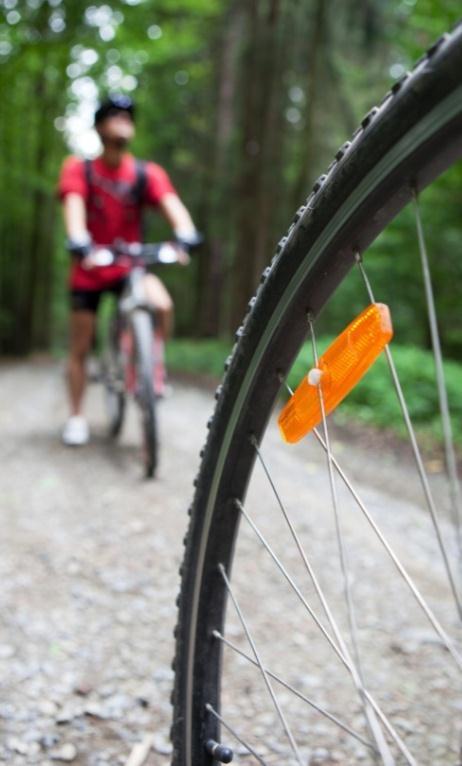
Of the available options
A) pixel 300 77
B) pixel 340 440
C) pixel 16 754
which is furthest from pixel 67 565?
pixel 300 77

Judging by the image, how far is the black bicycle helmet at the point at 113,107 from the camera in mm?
4328

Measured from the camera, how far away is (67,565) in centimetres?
290

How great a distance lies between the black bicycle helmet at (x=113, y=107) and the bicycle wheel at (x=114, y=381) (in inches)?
52.4

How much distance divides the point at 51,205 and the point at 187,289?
5.74 metres

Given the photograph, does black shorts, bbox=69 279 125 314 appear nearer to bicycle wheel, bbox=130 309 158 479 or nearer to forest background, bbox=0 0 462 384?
bicycle wheel, bbox=130 309 158 479

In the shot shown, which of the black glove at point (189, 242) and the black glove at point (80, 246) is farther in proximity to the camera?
the black glove at point (189, 242)

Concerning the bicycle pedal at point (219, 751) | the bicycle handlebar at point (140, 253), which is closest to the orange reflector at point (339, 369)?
the bicycle pedal at point (219, 751)

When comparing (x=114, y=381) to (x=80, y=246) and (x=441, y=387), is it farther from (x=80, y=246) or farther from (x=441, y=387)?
(x=441, y=387)

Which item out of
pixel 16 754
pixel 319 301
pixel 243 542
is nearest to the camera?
pixel 319 301

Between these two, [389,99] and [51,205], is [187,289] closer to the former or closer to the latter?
[51,205]

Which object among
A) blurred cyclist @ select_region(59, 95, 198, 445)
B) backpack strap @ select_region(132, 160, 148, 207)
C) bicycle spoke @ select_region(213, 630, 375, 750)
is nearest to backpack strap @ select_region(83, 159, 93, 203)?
blurred cyclist @ select_region(59, 95, 198, 445)

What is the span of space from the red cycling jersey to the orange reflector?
3.78m

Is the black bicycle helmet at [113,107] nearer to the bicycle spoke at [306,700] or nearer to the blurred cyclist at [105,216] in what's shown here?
the blurred cyclist at [105,216]

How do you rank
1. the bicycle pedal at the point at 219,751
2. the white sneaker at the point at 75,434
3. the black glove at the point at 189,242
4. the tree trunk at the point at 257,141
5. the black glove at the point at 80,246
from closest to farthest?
1. the bicycle pedal at the point at 219,751
2. the black glove at the point at 80,246
3. the black glove at the point at 189,242
4. the white sneaker at the point at 75,434
5. the tree trunk at the point at 257,141
